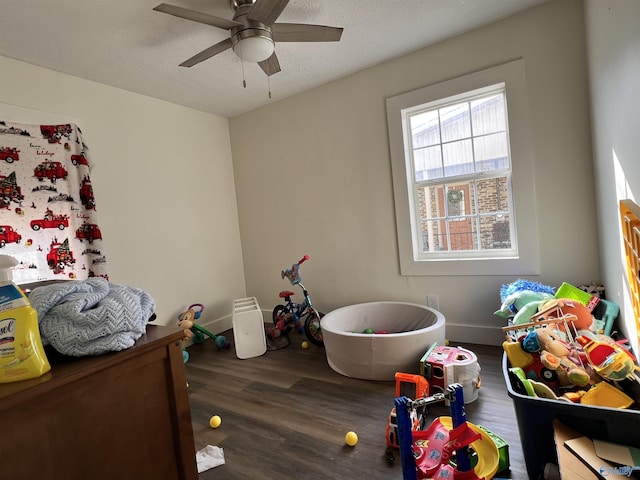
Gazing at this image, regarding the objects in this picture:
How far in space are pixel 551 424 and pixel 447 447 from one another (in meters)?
0.37

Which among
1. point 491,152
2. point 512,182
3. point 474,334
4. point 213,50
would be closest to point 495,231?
point 512,182

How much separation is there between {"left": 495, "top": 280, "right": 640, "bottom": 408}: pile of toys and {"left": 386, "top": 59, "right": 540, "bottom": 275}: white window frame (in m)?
0.51

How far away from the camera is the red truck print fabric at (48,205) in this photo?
2102mm

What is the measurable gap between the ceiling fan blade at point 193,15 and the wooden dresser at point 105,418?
1.42m

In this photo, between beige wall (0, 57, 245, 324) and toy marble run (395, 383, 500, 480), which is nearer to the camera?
toy marble run (395, 383, 500, 480)

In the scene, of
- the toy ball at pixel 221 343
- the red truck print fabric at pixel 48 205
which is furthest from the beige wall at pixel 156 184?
the toy ball at pixel 221 343

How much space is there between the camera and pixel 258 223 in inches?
142

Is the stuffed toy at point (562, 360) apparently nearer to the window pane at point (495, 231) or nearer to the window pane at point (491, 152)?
the window pane at point (495, 231)

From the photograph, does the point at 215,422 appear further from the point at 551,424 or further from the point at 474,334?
the point at 474,334

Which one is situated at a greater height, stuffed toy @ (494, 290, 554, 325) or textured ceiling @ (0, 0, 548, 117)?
textured ceiling @ (0, 0, 548, 117)

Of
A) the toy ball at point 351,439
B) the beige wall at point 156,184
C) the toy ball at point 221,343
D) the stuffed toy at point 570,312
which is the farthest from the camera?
the toy ball at point 221,343

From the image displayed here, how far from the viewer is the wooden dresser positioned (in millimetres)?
661

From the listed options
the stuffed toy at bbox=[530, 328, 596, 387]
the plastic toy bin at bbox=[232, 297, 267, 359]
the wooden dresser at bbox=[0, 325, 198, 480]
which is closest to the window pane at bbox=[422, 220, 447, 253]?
the stuffed toy at bbox=[530, 328, 596, 387]

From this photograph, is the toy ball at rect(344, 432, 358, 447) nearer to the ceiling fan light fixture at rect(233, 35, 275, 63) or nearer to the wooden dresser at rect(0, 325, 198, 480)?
the wooden dresser at rect(0, 325, 198, 480)
